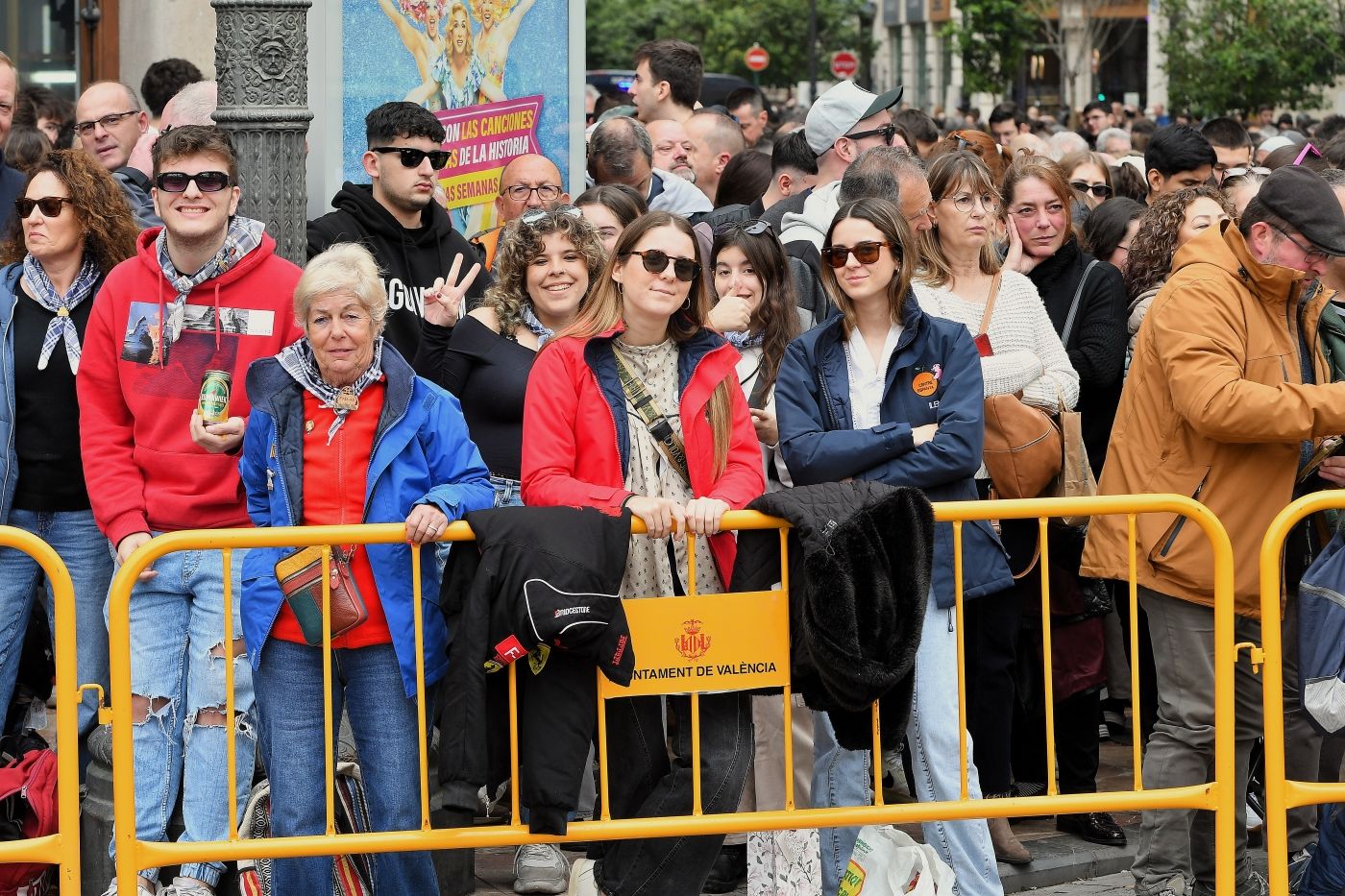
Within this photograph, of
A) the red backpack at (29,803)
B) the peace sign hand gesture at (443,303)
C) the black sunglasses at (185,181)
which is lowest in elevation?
the red backpack at (29,803)

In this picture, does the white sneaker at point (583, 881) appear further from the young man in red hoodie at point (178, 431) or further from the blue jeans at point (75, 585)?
the blue jeans at point (75, 585)

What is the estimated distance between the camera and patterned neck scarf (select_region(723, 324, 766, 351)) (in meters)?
5.87

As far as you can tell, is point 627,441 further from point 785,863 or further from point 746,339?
point 785,863

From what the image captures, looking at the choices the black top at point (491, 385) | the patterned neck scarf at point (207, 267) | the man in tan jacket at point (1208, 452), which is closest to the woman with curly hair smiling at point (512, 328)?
the black top at point (491, 385)

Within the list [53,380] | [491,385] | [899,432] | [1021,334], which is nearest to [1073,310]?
[1021,334]

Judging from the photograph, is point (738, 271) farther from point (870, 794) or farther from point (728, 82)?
point (728, 82)

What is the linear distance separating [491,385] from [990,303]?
1731 millimetres

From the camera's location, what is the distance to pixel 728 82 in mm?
31609

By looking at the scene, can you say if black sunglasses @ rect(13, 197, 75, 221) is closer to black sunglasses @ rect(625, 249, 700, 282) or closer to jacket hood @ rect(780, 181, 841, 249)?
black sunglasses @ rect(625, 249, 700, 282)

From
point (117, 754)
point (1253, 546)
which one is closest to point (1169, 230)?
point (1253, 546)

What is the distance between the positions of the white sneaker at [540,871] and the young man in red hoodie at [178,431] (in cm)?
108

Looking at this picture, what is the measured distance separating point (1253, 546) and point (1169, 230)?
74.1 inches

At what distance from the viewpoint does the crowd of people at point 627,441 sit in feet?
16.0

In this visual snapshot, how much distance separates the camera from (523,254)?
19.6 feet
